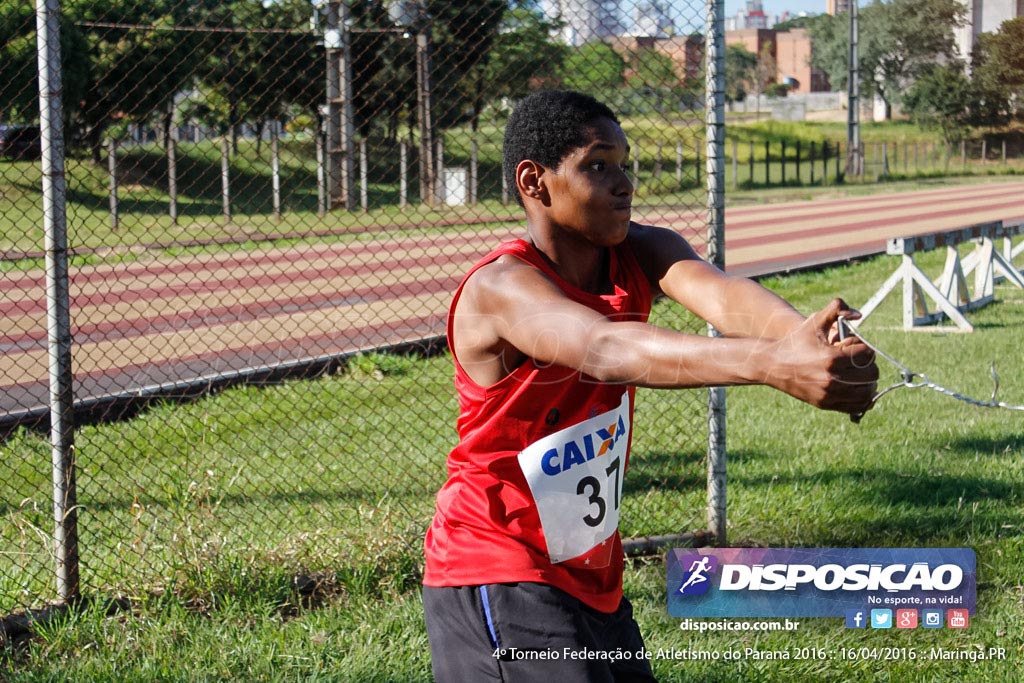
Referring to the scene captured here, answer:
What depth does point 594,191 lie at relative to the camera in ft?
8.46

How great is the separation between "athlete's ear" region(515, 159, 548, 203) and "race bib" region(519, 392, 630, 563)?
56 centimetres

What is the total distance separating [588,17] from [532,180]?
297 cm

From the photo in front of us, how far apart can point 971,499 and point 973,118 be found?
15.9 ft

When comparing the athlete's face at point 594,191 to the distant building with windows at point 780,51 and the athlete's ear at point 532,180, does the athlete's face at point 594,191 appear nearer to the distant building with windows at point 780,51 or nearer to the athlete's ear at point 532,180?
the athlete's ear at point 532,180

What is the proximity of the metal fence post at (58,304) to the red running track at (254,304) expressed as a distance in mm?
1858

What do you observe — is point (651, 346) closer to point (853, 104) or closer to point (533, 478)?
point (533, 478)

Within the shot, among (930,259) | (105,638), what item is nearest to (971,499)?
(105,638)

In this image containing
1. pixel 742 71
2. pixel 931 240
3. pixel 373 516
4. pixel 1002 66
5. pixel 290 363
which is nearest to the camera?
pixel 373 516

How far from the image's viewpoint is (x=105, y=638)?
13.7ft


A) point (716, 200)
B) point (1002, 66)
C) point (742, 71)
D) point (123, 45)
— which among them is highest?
point (742, 71)

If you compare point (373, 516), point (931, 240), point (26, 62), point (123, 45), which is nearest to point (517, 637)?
point (373, 516)

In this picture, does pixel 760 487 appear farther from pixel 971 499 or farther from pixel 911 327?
pixel 911 327

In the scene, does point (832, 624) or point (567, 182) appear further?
point (832, 624)

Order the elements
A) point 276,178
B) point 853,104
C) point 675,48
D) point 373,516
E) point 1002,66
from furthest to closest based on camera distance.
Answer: point 853,104, point 276,178, point 1002,66, point 675,48, point 373,516
